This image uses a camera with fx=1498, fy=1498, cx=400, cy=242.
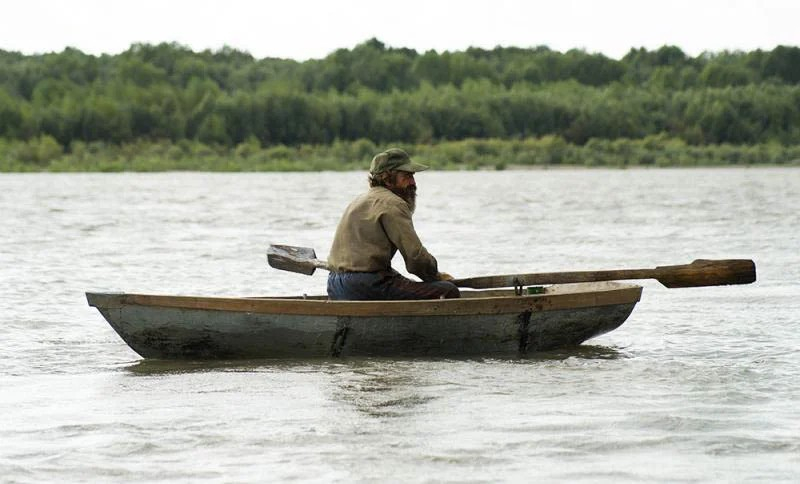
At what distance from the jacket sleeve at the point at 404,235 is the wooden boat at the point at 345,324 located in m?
0.28

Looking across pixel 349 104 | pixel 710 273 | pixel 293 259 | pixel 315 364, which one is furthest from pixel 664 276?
pixel 349 104

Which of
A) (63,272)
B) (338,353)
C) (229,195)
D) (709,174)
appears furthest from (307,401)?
(709,174)

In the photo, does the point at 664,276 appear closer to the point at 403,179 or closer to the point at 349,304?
the point at 403,179

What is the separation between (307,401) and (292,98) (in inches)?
2769

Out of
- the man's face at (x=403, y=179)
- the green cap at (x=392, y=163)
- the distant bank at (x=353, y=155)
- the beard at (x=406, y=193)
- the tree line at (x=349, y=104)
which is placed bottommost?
the distant bank at (x=353, y=155)

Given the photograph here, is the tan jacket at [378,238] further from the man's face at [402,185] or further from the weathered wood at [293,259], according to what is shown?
the weathered wood at [293,259]

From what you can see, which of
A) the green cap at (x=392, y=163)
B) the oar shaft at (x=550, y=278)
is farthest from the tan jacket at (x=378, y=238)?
the oar shaft at (x=550, y=278)

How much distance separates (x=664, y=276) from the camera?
10648 millimetres

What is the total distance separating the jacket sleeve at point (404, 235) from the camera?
9.72 meters

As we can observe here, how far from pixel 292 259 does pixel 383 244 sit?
5.34 feet

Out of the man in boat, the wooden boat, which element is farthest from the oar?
the man in boat

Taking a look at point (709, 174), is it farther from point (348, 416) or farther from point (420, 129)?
point (348, 416)

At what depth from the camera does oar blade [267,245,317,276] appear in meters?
11.3

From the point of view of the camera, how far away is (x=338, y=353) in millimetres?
10031
